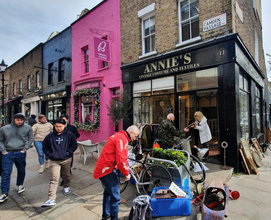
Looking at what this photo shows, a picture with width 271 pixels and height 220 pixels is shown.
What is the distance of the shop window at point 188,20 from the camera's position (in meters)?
6.55

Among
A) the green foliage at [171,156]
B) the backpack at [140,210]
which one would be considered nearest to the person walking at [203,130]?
the green foliage at [171,156]

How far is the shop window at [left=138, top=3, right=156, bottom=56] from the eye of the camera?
7.98 meters

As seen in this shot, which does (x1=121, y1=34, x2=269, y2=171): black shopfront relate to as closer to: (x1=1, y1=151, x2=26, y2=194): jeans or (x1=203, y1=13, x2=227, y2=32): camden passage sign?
(x1=203, y1=13, x2=227, y2=32): camden passage sign

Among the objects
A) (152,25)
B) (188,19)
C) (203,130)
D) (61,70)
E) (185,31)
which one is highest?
(152,25)

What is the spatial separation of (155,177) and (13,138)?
3.42m

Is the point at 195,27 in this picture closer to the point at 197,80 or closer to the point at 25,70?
the point at 197,80

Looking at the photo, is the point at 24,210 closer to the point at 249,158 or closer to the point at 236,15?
the point at 249,158

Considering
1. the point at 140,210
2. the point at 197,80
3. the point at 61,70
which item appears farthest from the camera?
the point at 61,70

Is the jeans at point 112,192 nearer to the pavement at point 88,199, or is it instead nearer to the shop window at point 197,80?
the pavement at point 88,199

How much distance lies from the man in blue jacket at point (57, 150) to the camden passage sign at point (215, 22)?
581 centimetres

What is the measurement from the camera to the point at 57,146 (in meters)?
3.74

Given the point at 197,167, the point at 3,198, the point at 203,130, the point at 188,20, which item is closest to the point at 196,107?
the point at 203,130

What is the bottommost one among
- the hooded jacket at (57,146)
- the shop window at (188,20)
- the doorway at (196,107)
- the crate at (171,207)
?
the crate at (171,207)

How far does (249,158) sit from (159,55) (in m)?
5.11
